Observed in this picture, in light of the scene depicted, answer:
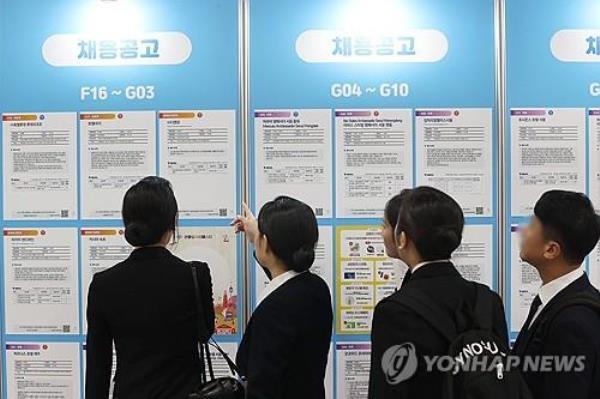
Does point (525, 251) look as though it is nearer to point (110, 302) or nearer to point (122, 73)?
point (110, 302)

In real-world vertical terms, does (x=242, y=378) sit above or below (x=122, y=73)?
below

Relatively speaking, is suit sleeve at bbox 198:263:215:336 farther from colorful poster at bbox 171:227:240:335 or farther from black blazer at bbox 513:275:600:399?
black blazer at bbox 513:275:600:399

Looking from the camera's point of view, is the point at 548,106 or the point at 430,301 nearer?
the point at 430,301

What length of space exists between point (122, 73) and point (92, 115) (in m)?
0.22

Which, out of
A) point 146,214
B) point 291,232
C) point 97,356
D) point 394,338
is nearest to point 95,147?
point 146,214

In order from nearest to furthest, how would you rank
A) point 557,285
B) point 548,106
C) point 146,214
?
point 557,285 → point 146,214 → point 548,106

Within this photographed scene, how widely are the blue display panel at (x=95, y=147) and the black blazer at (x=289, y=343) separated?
0.80 metres

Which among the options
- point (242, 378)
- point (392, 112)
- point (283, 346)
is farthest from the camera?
point (392, 112)

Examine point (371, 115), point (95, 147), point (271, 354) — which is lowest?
point (271, 354)

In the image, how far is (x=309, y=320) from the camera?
1.85m

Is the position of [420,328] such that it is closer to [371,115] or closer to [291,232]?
[291,232]

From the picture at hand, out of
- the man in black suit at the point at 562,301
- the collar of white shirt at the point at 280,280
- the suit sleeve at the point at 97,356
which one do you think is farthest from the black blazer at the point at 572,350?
the suit sleeve at the point at 97,356

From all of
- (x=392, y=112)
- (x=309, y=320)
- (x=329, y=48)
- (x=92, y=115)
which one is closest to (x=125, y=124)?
(x=92, y=115)

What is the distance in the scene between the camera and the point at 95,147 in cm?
266
